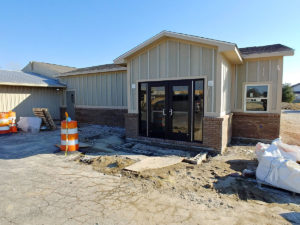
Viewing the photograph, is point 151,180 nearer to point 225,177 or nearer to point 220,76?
point 225,177

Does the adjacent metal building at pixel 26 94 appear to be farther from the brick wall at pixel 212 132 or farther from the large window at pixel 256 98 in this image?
the large window at pixel 256 98

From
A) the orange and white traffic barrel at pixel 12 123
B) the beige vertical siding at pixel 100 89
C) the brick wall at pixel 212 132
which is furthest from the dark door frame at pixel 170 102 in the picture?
the orange and white traffic barrel at pixel 12 123

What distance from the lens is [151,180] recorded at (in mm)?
4223

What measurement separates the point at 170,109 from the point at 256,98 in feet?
13.5

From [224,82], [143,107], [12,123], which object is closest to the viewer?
[224,82]

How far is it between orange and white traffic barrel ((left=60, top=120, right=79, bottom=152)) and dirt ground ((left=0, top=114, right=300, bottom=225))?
1.52ft

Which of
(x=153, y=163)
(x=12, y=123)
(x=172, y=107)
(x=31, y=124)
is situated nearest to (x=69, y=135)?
(x=153, y=163)

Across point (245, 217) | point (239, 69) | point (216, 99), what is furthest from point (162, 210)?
point (239, 69)

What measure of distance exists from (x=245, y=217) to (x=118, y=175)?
284 centimetres

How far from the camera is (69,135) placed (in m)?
6.29

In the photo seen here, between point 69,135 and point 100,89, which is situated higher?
point 100,89

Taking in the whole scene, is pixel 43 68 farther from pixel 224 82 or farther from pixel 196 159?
pixel 196 159

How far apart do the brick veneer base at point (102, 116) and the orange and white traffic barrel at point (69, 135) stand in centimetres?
422

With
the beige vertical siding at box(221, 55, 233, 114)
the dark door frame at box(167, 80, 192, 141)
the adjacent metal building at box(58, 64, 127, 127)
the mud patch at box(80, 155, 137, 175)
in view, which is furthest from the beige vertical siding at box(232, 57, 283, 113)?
the adjacent metal building at box(58, 64, 127, 127)
